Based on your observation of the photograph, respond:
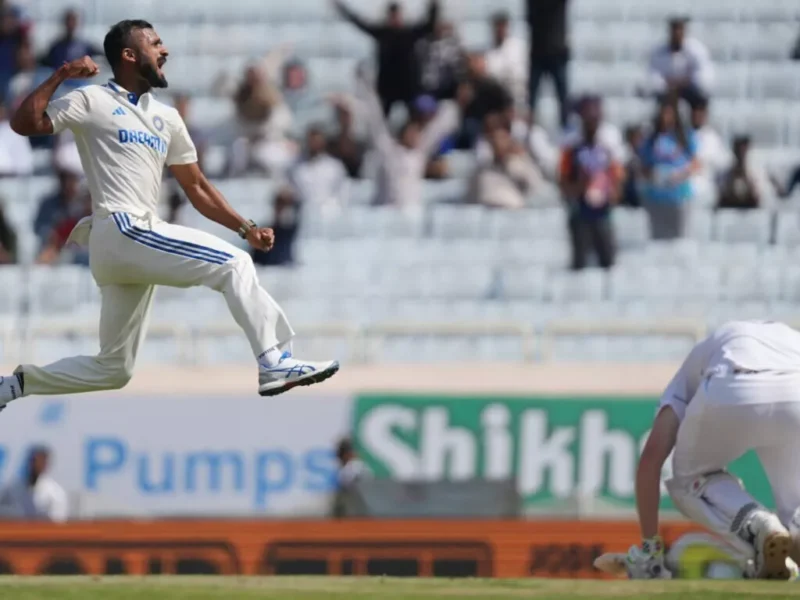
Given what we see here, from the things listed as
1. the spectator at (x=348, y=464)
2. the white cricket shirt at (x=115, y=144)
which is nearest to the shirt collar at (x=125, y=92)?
the white cricket shirt at (x=115, y=144)

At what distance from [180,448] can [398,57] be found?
4.81 m

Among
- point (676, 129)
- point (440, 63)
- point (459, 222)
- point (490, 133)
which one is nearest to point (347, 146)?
point (440, 63)

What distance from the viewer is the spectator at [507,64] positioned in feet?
54.4

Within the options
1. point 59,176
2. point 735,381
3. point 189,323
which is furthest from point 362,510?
point 735,381

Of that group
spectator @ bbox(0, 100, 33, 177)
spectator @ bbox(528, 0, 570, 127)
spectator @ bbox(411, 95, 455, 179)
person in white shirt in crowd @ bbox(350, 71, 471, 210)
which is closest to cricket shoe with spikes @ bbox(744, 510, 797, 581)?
person in white shirt in crowd @ bbox(350, 71, 471, 210)

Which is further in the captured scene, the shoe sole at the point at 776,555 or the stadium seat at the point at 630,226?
the stadium seat at the point at 630,226

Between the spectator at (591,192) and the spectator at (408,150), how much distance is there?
1.24m

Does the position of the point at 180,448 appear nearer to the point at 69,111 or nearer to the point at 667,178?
the point at 667,178

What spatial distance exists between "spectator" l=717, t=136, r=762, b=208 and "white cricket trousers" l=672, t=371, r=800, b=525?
329 inches

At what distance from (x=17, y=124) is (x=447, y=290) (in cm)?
864

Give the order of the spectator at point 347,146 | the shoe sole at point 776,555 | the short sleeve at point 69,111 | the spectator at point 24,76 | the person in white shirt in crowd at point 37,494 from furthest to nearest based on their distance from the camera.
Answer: the spectator at point 24,76 < the spectator at point 347,146 < the person in white shirt in crowd at point 37,494 < the shoe sole at point 776,555 < the short sleeve at point 69,111

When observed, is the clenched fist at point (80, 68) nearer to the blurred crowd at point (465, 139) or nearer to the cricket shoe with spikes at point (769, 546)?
the cricket shoe with spikes at point (769, 546)

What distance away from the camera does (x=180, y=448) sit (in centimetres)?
1351

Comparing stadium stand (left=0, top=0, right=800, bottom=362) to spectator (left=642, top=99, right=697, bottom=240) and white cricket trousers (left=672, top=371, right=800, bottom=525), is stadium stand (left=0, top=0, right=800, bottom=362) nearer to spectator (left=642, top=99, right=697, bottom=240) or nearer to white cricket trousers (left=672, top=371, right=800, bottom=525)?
spectator (left=642, top=99, right=697, bottom=240)
